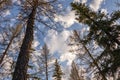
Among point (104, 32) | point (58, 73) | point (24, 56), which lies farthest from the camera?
point (58, 73)

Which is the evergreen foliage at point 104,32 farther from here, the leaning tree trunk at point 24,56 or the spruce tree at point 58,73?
the spruce tree at point 58,73

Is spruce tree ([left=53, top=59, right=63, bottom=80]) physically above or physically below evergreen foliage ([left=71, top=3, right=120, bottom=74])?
below

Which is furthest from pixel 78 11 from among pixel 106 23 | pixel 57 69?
pixel 57 69

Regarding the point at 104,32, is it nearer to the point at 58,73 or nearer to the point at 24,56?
the point at 24,56

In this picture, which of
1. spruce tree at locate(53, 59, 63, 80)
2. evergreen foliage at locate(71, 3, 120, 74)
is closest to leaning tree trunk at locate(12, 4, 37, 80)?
evergreen foliage at locate(71, 3, 120, 74)

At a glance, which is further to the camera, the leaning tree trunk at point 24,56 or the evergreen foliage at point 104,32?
the evergreen foliage at point 104,32

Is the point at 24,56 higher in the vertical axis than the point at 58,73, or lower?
higher

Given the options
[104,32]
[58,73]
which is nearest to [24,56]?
[104,32]

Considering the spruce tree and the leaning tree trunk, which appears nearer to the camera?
the leaning tree trunk

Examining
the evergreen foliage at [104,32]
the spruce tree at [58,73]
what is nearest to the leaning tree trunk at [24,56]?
the evergreen foliage at [104,32]

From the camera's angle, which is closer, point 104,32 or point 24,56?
point 24,56

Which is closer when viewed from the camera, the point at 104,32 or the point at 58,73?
the point at 104,32

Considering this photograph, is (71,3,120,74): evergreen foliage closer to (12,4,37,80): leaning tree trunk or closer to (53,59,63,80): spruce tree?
(12,4,37,80): leaning tree trunk

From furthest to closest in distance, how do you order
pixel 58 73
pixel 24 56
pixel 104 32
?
pixel 58 73, pixel 104 32, pixel 24 56
